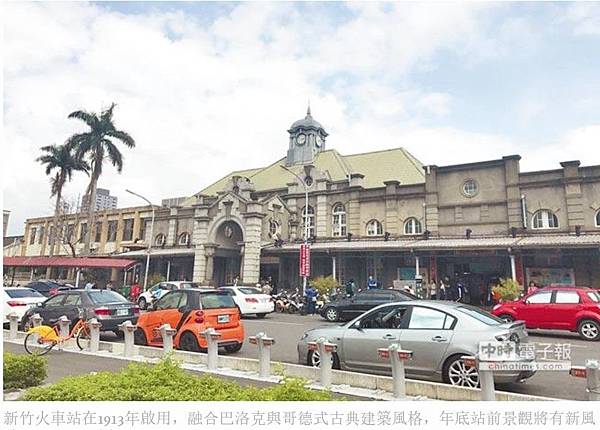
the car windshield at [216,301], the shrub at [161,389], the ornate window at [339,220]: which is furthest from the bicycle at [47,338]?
the ornate window at [339,220]

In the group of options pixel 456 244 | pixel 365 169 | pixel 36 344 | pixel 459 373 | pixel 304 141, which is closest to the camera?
pixel 459 373

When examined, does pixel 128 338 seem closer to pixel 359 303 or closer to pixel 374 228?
pixel 359 303

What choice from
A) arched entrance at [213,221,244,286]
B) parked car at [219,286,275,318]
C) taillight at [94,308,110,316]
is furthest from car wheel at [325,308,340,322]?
arched entrance at [213,221,244,286]

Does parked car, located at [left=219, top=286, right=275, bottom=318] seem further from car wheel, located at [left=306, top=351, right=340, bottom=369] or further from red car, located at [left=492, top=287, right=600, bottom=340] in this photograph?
car wheel, located at [left=306, top=351, right=340, bottom=369]

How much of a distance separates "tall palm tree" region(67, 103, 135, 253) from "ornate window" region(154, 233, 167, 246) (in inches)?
199

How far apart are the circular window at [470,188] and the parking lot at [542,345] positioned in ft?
37.4

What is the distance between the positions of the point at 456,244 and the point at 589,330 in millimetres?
9567

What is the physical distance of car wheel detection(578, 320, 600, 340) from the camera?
11.8 m

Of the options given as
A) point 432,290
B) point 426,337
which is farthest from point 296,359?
point 432,290

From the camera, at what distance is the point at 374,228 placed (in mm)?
27109

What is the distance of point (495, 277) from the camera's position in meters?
22.4

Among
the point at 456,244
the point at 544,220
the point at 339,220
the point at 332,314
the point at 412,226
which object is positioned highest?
the point at 339,220
